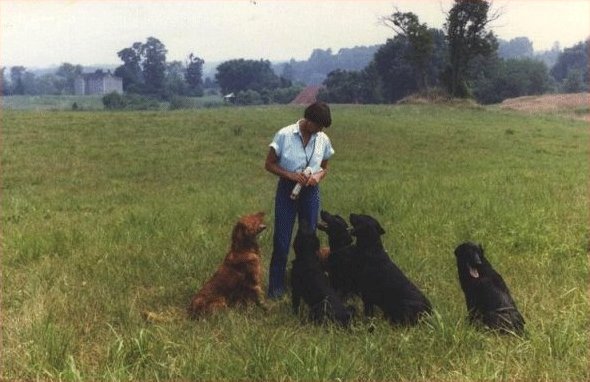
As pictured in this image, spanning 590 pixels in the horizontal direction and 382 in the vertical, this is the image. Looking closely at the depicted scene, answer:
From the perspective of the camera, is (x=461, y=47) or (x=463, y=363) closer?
(x=463, y=363)

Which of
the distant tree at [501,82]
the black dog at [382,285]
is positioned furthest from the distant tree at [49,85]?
the black dog at [382,285]

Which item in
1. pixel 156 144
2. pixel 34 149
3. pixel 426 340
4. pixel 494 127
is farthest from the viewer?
pixel 494 127

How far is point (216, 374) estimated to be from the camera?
4.03 m

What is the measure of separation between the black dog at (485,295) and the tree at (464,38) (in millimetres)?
48812

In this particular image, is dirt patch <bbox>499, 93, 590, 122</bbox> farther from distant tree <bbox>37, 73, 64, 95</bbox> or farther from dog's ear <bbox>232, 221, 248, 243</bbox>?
distant tree <bbox>37, 73, 64, 95</bbox>

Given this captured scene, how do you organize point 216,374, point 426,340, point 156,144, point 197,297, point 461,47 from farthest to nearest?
1. point 461,47
2. point 156,144
3. point 197,297
4. point 426,340
5. point 216,374

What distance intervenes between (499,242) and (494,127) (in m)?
25.0

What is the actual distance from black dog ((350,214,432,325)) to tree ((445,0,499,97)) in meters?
48.6

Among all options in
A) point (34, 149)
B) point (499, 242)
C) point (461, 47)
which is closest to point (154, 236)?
point (499, 242)

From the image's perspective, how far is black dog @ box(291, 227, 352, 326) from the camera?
5078 millimetres

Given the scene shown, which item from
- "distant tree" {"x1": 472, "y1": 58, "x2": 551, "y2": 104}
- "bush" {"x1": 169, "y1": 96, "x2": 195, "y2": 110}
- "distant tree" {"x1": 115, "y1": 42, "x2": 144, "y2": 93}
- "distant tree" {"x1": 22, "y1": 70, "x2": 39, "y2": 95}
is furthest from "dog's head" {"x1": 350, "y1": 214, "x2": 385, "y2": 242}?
"distant tree" {"x1": 22, "y1": 70, "x2": 39, "y2": 95}

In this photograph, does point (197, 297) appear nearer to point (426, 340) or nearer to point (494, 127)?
point (426, 340)

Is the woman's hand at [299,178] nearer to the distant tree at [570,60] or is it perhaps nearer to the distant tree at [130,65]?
the distant tree at [130,65]

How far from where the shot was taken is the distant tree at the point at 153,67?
350ft
